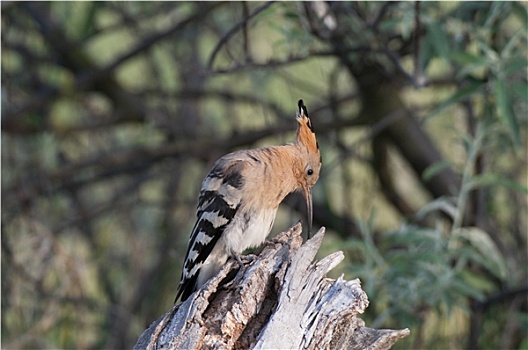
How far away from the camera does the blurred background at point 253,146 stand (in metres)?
3.31

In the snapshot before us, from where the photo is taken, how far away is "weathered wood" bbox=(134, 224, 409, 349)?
1927 mm

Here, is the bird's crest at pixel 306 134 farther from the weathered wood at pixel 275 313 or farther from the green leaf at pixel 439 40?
the weathered wood at pixel 275 313

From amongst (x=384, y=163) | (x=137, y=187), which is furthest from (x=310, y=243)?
(x=137, y=187)

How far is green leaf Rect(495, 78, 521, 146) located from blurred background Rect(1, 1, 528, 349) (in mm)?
118

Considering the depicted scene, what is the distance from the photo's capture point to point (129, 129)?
5352 millimetres

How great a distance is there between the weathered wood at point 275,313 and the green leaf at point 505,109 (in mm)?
1057

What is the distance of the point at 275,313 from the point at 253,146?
8.21 feet

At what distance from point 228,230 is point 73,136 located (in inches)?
91.4

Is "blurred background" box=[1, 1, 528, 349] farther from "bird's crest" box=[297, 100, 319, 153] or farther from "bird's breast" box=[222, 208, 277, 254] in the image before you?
"bird's breast" box=[222, 208, 277, 254]

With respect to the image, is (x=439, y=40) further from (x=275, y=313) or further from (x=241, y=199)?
(x=275, y=313)

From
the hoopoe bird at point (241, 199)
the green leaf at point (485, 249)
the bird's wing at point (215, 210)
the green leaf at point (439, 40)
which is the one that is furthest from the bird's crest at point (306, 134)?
the green leaf at point (485, 249)

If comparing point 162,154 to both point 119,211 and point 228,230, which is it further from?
point 228,230

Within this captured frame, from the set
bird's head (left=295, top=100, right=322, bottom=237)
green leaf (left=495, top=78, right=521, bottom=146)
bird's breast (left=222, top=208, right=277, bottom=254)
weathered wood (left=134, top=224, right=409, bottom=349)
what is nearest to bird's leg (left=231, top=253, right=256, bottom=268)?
bird's breast (left=222, top=208, right=277, bottom=254)

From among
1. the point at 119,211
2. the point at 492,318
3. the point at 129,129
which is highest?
the point at 129,129
